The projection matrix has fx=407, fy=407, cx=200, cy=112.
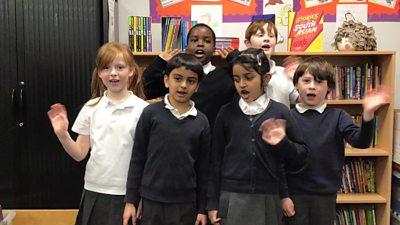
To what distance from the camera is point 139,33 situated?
2.59m

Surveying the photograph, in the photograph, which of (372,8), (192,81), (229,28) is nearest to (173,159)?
(192,81)

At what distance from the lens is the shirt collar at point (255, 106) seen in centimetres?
158

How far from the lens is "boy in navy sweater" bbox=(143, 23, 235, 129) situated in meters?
1.94

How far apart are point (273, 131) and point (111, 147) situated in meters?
0.63

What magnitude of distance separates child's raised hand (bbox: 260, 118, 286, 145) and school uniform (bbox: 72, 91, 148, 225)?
20.6 inches

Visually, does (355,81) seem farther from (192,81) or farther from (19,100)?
(19,100)

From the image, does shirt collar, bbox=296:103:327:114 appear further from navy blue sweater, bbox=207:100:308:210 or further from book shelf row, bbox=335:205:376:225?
book shelf row, bbox=335:205:376:225

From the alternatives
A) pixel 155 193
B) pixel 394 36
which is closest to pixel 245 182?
pixel 155 193

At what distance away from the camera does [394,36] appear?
286 centimetres

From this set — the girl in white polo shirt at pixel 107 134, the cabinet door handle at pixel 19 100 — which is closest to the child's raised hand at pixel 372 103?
the girl in white polo shirt at pixel 107 134

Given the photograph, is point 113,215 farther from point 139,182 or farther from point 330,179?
point 330,179

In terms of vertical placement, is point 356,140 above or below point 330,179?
above

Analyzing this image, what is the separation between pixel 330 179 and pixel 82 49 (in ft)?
5.18

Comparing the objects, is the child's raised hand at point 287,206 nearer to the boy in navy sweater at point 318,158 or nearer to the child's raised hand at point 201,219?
the boy in navy sweater at point 318,158
